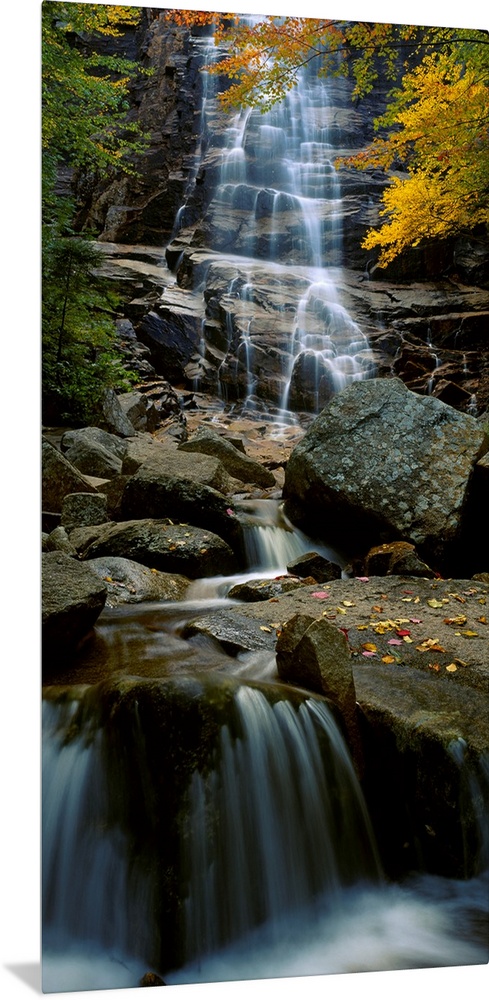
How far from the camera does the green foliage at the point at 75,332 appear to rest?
300cm

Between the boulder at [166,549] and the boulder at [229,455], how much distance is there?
0.99m

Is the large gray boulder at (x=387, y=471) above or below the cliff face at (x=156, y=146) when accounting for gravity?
below

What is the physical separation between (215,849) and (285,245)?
10.1 feet

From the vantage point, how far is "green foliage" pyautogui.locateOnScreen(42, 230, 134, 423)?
3.00 metres

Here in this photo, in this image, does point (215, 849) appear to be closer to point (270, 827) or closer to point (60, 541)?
point (270, 827)

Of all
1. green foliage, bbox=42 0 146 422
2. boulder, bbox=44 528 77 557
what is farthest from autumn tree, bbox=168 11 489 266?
boulder, bbox=44 528 77 557

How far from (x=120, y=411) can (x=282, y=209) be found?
169 cm

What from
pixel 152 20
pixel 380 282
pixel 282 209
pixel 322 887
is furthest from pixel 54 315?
pixel 322 887

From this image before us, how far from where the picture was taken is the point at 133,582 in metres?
3.22

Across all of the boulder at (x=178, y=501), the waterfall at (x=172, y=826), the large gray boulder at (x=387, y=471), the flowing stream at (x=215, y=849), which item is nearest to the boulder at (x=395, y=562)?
the large gray boulder at (x=387, y=471)

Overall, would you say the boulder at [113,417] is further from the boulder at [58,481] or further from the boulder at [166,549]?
the boulder at [166,549]

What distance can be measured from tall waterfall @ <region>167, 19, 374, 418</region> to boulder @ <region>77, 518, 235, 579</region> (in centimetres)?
137

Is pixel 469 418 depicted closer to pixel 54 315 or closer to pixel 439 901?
pixel 54 315

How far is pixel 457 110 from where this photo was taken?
122 inches
